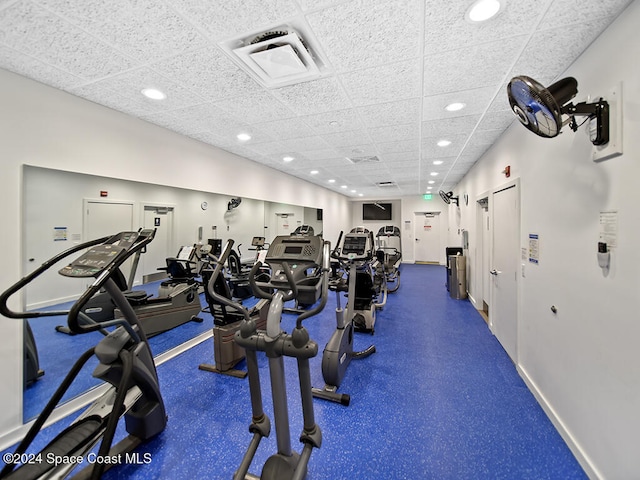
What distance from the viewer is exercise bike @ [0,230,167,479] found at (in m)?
1.34

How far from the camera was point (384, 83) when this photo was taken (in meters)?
2.27

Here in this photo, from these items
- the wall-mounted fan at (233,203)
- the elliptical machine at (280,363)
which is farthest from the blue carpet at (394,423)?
the wall-mounted fan at (233,203)

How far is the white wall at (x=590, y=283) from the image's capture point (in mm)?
1354

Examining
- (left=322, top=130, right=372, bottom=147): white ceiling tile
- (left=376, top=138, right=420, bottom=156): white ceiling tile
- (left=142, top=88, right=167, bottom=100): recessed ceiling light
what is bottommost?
(left=142, top=88, right=167, bottom=100): recessed ceiling light

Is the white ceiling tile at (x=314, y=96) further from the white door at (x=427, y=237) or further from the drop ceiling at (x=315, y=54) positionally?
the white door at (x=427, y=237)

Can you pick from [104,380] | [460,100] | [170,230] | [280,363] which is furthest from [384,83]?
[170,230]

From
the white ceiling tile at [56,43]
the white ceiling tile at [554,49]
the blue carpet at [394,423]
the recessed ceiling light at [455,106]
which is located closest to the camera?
the white ceiling tile at [56,43]

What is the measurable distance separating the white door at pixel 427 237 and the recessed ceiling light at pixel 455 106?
8.37m

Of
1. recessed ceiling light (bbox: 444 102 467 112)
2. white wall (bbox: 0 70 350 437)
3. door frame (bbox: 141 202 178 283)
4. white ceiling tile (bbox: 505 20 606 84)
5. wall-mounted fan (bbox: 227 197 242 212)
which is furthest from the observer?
wall-mounted fan (bbox: 227 197 242 212)

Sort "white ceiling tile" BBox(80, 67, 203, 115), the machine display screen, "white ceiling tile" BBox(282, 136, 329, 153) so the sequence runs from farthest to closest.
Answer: "white ceiling tile" BBox(282, 136, 329, 153), the machine display screen, "white ceiling tile" BBox(80, 67, 203, 115)

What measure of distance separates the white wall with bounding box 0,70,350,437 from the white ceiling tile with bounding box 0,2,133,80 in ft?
1.49

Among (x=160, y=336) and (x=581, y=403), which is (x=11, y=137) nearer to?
(x=160, y=336)

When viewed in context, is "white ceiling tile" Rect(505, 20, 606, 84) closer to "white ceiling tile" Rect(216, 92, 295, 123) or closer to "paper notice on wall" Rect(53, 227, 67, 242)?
"white ceiling tile" Rect(216, 92, 295, 123)

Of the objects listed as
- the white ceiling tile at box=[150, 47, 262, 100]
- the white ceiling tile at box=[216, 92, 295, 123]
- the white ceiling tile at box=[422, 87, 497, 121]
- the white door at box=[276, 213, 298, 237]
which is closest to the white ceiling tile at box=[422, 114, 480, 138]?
the white ceiling tile at box=[422, 87, 497, 121]
